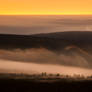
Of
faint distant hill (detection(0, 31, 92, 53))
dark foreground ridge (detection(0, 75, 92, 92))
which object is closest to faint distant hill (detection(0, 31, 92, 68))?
faint distant hill (detection(0, 31, 92, 53))

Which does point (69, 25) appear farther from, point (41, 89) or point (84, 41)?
point (41, 89)

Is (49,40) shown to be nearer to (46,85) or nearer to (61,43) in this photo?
(61,43)

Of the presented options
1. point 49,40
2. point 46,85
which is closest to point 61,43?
point 49,40

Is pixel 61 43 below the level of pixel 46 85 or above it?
above

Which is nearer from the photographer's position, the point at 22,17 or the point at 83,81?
the point at 83,81

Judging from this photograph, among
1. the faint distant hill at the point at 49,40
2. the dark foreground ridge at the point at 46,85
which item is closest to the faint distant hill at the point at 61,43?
the faint distant hill at the point at 49,40

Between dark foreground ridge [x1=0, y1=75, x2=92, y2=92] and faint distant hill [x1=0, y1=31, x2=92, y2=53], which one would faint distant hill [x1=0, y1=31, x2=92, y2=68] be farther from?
dark foreground ridge [x1=0, y1=75, x2=92, y2=92]

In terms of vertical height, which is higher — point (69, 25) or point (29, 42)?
point (69, 25)

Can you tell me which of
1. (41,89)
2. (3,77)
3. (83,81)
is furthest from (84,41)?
(3,77)
